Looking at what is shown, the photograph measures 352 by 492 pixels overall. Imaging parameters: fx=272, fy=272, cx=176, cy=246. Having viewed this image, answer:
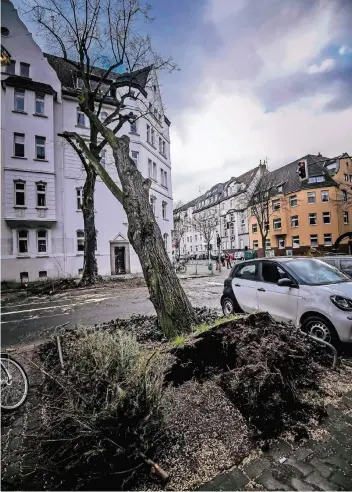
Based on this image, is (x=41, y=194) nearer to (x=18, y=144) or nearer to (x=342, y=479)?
(x=18, y=144)

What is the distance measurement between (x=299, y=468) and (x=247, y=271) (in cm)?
479

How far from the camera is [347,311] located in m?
4.26

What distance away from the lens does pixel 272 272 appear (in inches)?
231

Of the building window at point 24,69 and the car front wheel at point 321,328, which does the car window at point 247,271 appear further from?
the building window at point 24,69

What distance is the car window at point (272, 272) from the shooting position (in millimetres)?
5666

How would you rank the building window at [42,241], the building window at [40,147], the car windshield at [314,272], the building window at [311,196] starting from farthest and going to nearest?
the building window at [311,196] < the building window at [40,147] < the building window at [42,241] < the car windshield at [314,272]

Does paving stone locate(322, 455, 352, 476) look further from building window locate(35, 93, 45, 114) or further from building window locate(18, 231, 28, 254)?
building window locate(35, 93, 45, 114)

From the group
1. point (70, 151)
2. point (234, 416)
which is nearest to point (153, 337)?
point (234, 416)

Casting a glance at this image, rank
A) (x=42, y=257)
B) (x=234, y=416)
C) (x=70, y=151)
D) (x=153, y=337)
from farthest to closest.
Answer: (x=70, y=151) → (x=42, y=257) → (x=153, y=337) → (x=234, y=416)

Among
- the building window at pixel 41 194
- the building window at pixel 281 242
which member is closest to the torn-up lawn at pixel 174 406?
the building window at pixel 41 194

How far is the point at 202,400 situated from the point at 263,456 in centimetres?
78

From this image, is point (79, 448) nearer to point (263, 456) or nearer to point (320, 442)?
point (263, 456)

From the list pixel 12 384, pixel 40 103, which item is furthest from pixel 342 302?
pixel 40 103

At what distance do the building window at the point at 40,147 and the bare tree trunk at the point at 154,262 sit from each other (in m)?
18.9
